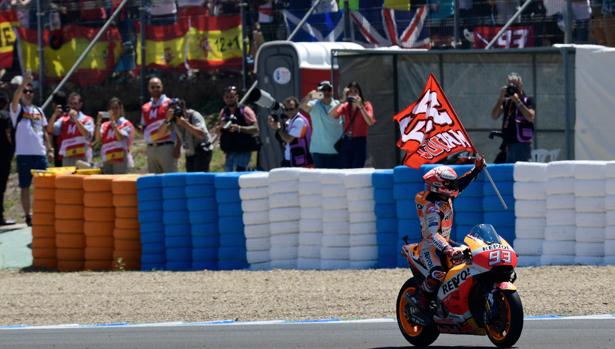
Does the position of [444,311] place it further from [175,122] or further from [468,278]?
[175,122]

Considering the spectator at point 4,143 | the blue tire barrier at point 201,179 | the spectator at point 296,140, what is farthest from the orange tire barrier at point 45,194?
the spectator at point 296,140

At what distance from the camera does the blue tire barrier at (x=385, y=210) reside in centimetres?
1367

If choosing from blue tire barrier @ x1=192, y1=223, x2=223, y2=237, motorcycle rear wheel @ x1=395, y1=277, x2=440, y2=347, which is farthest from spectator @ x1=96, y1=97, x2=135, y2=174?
motorcycle rear wheel @ x1=395, y1=277, x2=440, y2=347

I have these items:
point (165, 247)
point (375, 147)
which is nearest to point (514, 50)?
point (375, 147)

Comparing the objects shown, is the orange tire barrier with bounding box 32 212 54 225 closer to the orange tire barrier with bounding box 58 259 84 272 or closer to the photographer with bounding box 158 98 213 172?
the orange tire barrier with bounding box 58 259 84 272

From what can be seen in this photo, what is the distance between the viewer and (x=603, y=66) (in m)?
15.5

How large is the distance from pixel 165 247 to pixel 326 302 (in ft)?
11.5

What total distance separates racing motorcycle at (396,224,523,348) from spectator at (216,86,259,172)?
7225mm

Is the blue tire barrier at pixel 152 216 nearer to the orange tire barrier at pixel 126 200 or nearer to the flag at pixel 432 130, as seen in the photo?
the orange tire barrier at pixel 126 200

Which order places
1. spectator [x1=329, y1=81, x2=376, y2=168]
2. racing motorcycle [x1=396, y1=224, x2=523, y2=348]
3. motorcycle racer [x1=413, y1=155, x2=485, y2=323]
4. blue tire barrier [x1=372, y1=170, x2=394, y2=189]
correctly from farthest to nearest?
spectator [x1=329, y1=81, x2=376, y2=168] < blue tire barrier [x1=372, y1=170, x2=394, y2=189] < motorcycle racer [x1=413, y1=155, x2=485, y2=323] < racing motorcycle [x1=396, y1=224, x2=523, y2=348]

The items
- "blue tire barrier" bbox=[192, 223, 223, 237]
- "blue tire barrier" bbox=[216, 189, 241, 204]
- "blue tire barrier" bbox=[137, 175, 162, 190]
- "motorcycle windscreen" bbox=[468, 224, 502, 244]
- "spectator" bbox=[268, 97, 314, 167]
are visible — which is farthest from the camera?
"spectator" bbox=[268, 97, 314, 167]

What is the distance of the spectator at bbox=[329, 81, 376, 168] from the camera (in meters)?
16.0

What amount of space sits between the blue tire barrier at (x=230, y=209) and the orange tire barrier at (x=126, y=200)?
1.13 meters

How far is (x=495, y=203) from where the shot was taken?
13.1 metres
